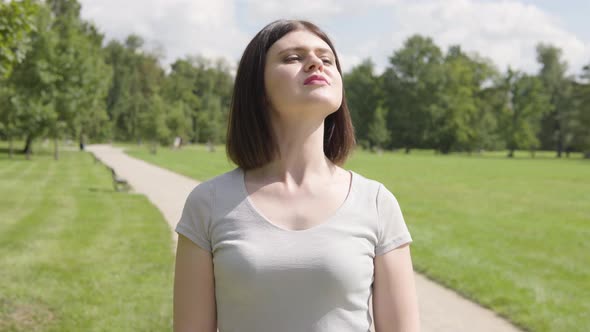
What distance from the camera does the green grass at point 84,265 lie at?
577cm

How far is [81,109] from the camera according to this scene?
1420 inches

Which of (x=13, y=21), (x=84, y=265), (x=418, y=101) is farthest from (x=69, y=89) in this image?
(x=418, y=101)

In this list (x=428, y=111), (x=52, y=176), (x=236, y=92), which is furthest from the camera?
(x=428, y=111)

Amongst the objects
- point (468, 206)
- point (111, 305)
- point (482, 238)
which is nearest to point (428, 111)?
point (468, 206)

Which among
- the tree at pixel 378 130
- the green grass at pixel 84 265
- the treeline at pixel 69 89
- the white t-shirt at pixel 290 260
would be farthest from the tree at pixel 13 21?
the tree at pixel 378 130

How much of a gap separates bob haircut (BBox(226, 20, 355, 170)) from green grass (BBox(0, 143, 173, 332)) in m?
4.24

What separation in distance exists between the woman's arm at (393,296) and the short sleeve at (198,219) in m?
0.50

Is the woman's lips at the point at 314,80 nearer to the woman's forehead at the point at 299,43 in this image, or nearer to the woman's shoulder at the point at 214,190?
the woman's forehead at the point at 299,43

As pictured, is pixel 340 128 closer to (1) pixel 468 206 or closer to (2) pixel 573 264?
(2) pixel 573 264

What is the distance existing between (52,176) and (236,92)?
78.9 ft

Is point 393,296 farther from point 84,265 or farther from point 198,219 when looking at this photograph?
point 84,265

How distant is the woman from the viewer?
4.74ft

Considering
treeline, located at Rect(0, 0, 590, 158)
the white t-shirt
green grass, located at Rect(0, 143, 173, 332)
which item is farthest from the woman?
treeline, located at Rect(0, 0, 590, 158)

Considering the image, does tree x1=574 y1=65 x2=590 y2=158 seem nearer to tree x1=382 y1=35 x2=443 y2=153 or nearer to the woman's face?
tree x1=382 y1=35 x2=443 y2=153
